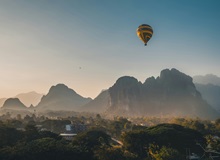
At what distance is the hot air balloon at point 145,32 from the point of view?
6569cm

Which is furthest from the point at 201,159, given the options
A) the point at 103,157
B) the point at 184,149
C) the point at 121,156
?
the point at 103,157

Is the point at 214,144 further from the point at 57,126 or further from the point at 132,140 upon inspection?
the point at 57,126

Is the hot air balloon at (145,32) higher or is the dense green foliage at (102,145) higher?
the hot air balloon at (145,32)

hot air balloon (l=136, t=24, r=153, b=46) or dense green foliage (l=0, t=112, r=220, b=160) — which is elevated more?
hot air balloon (l=136, t=24, r=153, b=46)

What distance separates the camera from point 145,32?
65.8 meters

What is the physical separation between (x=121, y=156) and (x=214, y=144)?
24.7 meters

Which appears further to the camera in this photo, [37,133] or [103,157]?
[37,133]

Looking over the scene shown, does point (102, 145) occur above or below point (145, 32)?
below

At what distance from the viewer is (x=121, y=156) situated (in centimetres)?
5475

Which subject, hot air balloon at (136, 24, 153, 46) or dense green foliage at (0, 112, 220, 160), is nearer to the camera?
dense green foliage at (0, 112, 220, 160)

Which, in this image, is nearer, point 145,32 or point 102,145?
point 102,145

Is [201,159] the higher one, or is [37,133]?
[37,133]

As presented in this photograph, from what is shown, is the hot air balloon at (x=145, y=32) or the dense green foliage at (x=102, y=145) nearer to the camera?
the dense green foliage at (x=102, y=145)

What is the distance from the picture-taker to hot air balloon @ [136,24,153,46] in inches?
2586
